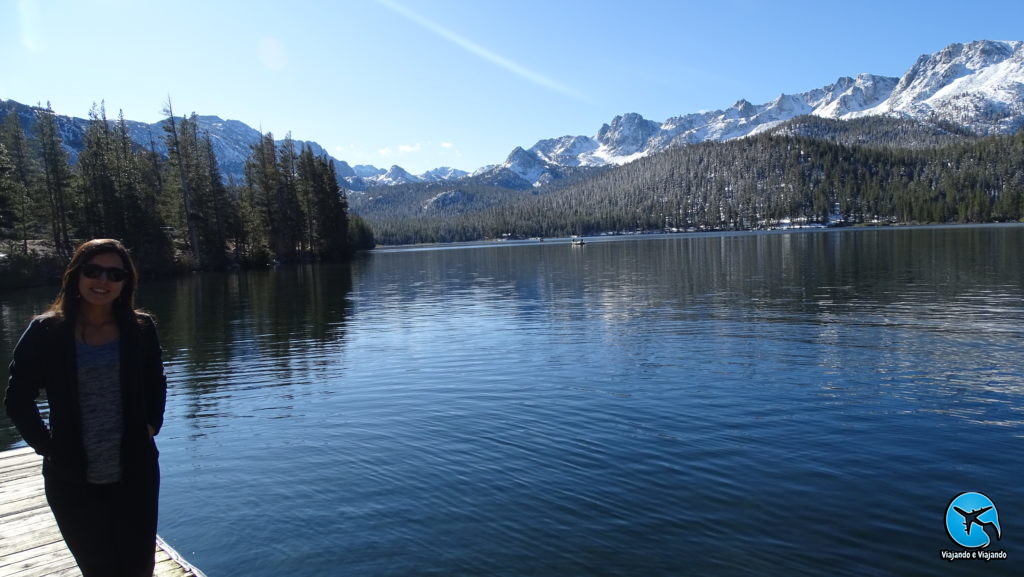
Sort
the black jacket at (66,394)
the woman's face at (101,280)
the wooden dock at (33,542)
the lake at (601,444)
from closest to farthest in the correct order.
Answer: the black jacket at (66,394) → the woman's face at (101,280) → the wooden dock at (33,542) → the lake at (601,444)

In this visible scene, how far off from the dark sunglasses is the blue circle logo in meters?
11.6

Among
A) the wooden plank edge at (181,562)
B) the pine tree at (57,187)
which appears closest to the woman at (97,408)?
the wooden plank edge at (181,562)

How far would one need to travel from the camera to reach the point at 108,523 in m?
4.82

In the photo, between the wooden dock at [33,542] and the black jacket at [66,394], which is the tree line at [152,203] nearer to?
the wooden dock at [33,542]

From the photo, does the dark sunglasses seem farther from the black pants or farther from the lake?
the lake

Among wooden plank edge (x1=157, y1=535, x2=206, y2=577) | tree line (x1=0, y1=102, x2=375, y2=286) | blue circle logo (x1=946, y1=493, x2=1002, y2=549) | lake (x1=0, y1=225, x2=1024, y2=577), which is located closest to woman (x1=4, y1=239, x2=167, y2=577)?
wooden plank edge (x1=157, y1=535, x2=206, y2=577)

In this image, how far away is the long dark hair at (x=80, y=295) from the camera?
4.72 m

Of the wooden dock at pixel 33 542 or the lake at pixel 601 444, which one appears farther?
the lake at pixel 601 444

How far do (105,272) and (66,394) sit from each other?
103 centimetres

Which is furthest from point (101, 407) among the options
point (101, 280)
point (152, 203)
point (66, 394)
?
point (152, 203)

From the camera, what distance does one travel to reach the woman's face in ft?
15.7

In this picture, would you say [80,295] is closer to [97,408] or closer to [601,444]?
[97,408]

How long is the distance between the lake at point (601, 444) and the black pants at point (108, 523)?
381 centimetres

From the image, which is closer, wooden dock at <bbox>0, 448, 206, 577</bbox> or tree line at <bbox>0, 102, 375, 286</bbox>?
wooden dock at <bbox>0, 448, 206, 577</bbox>
